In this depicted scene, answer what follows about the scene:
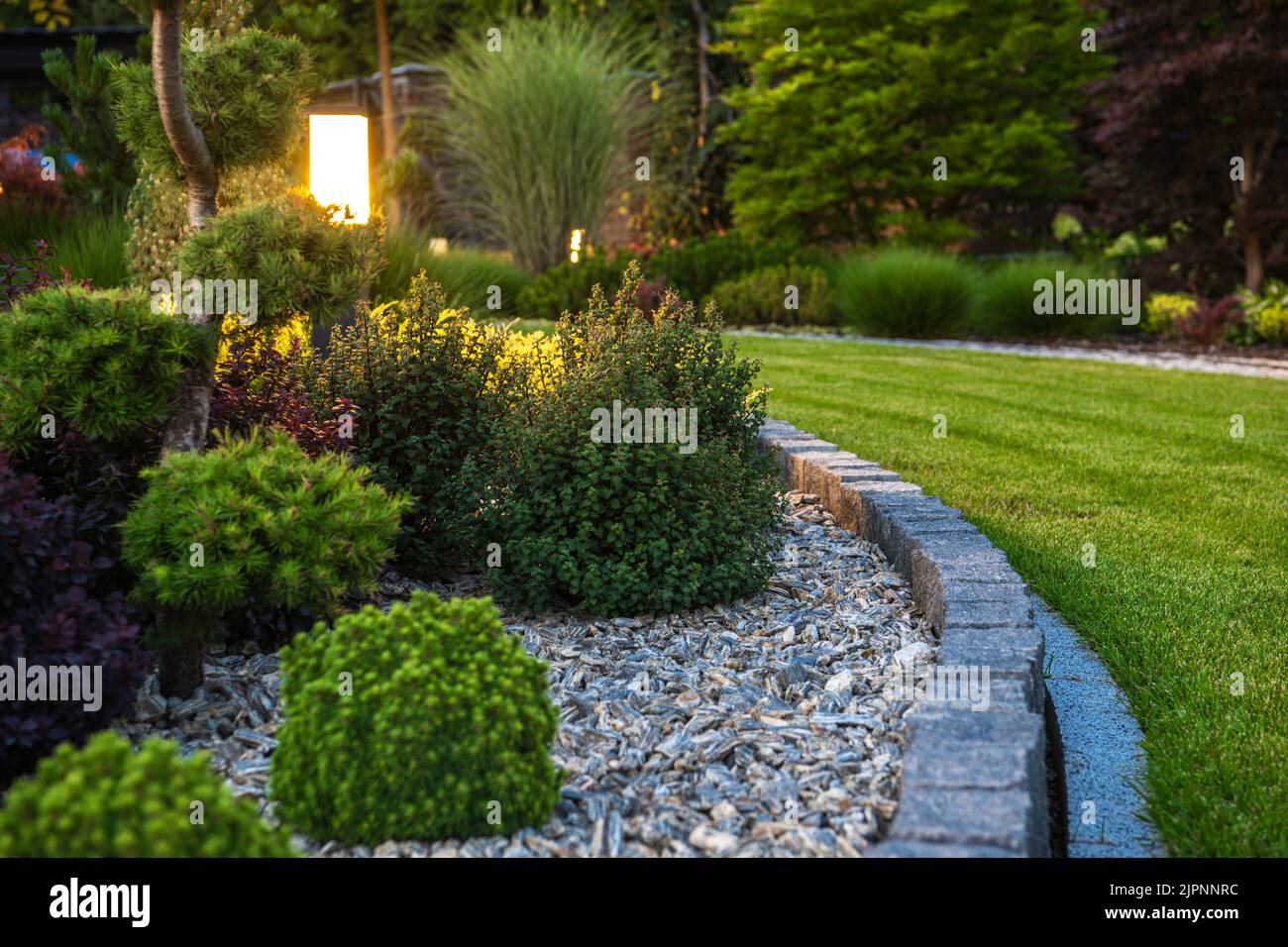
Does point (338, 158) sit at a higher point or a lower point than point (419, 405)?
higher

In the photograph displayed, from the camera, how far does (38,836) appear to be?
1650 millimetres

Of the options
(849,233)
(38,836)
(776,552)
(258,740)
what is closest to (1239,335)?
(849,233)

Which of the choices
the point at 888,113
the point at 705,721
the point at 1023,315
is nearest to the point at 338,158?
the point at 705,721

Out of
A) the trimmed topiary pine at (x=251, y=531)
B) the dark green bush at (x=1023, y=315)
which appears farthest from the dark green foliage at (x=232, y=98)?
the dark green bush at (x=1023, y=315)

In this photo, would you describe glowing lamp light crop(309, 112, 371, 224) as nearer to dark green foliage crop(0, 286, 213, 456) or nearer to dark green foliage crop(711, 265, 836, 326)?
dark green foliage crop(0, 286, 213, 456)

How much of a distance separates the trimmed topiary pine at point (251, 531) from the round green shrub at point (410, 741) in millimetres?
300

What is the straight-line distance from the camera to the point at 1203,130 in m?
12.0

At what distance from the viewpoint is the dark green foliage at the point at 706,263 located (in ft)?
39.3

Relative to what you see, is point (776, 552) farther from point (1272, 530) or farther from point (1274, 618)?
point (1272, 530)

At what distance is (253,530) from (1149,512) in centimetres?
346

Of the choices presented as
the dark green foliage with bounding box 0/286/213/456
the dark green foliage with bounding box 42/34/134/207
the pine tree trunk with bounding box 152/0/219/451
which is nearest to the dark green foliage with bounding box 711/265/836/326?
the dark green foliage with bounding box 42/34/134/207

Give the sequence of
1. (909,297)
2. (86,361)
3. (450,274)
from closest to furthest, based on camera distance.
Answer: (86,361), (450,274), (909,297)

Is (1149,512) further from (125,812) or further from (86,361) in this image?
(125,812)

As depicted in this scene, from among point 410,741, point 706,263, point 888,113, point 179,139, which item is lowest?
point 410,741
